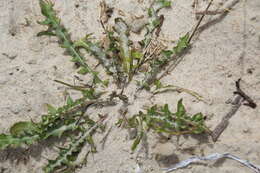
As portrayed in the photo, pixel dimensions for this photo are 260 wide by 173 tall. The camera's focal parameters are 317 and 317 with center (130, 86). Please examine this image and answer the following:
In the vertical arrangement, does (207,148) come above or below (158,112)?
below

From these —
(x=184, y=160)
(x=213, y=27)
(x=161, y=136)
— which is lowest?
(x=184, y=160)

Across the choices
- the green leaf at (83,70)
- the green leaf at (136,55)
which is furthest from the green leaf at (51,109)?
the green leaf at (136,55)

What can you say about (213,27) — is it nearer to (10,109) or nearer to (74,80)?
(74,80)

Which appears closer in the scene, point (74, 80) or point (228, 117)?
point (228, 117)

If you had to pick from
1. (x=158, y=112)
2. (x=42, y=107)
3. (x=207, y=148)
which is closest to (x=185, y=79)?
(x=158, y=112)

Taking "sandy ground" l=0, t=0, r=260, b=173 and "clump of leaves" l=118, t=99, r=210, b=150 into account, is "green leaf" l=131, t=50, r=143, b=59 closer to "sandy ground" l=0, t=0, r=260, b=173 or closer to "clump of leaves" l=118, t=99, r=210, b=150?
"sandy ground" l=0, t=0, r=260, b=173

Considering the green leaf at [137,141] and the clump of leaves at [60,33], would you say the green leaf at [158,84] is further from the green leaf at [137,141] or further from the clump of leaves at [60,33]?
the clump of leaves at [60,33]

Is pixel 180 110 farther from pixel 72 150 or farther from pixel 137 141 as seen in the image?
pixel 72 150
